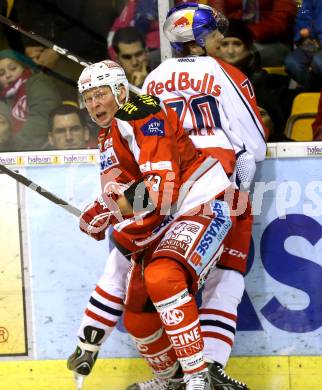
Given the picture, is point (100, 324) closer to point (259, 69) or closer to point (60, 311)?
point (60, 311)

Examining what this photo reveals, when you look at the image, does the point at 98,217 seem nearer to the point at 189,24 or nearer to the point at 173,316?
the point at 173,316

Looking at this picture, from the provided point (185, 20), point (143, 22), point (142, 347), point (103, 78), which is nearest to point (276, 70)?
point (143, 22)

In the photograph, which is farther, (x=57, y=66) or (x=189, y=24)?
(x=57, y=66)

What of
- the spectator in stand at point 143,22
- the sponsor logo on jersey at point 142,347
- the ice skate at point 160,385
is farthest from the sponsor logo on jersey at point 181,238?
the spectator in stand at point 143,22

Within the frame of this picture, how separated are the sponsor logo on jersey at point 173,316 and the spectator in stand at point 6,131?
1.16 meters

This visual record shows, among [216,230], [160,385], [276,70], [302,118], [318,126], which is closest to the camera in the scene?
[216,230]

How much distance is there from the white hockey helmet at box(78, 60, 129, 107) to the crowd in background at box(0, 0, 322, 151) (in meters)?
0.52

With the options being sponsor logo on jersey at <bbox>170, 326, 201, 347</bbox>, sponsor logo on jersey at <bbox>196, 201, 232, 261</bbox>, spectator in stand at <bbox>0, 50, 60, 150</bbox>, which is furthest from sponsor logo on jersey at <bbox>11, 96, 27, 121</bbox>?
sponsor logo on jersey at <bbox>170, 326, 201, 347</bbox>

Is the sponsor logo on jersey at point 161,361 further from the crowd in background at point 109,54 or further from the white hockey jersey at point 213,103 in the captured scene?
the crowd in background at point 109,54

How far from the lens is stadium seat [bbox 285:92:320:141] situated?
4.35 metres

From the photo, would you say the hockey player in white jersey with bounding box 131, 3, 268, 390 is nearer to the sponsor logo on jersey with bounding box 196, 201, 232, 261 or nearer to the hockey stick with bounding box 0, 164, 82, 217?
the sponsor logo on jersey with bounding box 196, 201, 232, 261

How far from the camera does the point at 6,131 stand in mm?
4398

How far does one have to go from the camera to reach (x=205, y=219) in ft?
12.1

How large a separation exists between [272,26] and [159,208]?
4.74 feet
